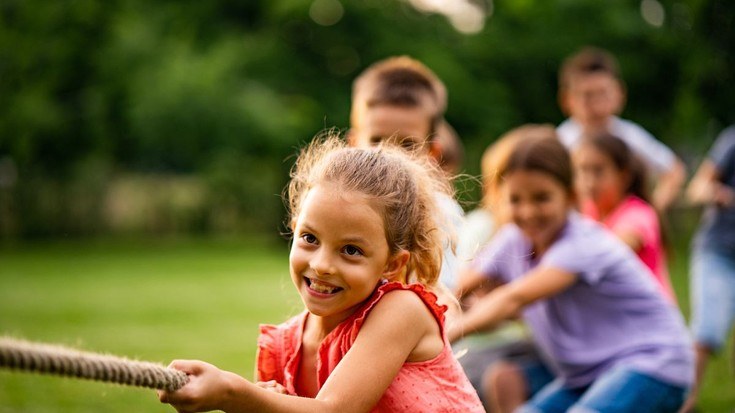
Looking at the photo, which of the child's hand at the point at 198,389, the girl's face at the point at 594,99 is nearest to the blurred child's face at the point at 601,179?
the girl's face at the point at 594,99

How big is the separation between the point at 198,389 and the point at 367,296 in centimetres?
66

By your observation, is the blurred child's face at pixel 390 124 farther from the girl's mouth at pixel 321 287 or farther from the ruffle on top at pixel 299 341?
the girl's mouth at pixel 321 287

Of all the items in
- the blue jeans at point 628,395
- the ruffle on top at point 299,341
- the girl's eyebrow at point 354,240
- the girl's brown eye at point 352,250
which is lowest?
the blue jeans at point 628,395

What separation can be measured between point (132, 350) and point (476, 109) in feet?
63.6

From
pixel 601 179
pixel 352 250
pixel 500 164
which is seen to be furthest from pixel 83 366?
pixel 601 179

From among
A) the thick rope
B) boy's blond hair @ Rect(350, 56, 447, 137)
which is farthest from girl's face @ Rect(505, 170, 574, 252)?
the thick rope

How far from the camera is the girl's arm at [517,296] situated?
3.99 metres

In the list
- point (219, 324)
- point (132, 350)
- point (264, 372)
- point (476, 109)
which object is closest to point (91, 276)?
point (219, 324)

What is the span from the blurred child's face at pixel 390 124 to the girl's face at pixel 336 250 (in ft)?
6.00

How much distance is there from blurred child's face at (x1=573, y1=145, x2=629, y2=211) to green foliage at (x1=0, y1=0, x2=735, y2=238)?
1796 cm

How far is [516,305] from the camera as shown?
3992 mm

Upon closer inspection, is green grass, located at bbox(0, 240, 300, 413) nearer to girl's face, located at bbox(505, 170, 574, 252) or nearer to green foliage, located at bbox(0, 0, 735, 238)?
girl's face, located at bbox(505, 170, 574, 252)

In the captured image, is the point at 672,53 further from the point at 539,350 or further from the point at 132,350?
the point at 539,350

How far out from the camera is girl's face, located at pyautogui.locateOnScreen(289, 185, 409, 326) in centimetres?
245
